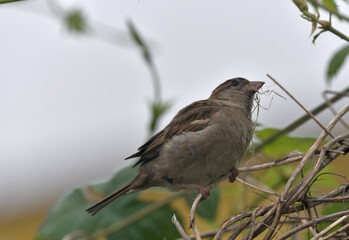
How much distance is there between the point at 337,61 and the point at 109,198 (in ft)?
3.35

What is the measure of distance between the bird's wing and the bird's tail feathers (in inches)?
5.6

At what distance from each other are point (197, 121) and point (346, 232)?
1.11 m

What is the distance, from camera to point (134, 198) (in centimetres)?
257

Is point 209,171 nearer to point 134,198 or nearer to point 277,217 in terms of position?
point 134,198

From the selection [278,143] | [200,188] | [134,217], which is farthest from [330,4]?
[134,217]

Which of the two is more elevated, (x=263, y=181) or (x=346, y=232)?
(x=263, y=181)

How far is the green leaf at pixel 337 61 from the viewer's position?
2.01m

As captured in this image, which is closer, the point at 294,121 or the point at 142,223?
the point at 294,121

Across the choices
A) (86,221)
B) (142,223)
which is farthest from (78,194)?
(142,223)

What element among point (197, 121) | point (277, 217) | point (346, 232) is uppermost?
point (197, 121)

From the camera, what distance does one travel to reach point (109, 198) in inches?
99.3

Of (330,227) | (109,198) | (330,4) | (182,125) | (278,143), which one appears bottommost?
(330,227)

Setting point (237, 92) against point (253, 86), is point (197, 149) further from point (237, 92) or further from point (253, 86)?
point (237, 92)

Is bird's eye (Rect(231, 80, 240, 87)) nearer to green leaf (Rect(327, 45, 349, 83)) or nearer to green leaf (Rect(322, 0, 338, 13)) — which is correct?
green leaf (Rect(327, 45, 349, 83))
